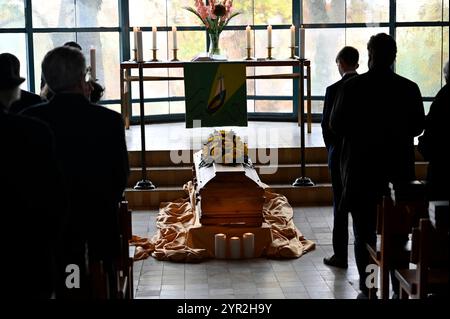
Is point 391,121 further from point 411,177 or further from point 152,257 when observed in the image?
point 152,257

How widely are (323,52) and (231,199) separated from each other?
4281mm

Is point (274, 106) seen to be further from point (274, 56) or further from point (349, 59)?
point (349, 59)

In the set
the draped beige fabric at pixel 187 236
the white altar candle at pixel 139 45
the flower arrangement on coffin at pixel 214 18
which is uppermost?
the flower arrangement on coffin at pixel 214 18

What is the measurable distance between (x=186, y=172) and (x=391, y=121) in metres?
3.66

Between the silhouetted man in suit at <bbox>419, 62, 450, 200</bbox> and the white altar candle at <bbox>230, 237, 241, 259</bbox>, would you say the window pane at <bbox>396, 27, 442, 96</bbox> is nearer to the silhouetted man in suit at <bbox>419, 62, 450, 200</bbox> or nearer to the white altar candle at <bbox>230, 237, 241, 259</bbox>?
the white altar candle at <bbox>230, 237, 241, 259</bbox>

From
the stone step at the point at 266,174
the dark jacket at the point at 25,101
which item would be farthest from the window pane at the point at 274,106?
the dark jacket at the point at 25,101

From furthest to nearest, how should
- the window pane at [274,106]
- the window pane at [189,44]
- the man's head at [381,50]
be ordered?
1. the window pane at [274,106]
2. the window pane at [189,44]
3. the man's head at [381,50]

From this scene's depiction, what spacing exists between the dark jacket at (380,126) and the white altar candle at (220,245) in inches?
61.8

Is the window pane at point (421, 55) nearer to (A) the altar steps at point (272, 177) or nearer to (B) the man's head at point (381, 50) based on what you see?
(A) the altar steps at point (272, 177)

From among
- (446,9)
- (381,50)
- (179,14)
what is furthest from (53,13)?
(381,50)

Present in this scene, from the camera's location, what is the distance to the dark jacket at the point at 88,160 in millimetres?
3570

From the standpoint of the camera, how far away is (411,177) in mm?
4609

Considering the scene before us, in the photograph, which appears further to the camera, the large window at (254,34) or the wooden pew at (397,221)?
the large window at (254,34)
